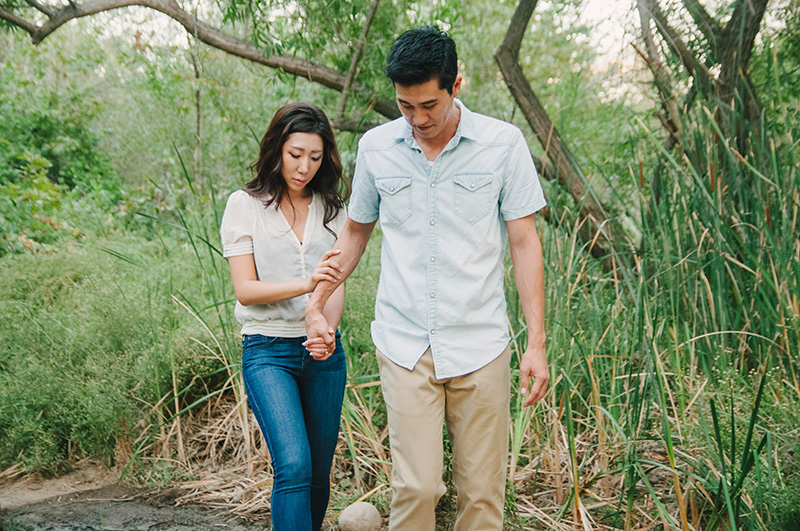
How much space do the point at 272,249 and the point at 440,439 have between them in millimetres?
904

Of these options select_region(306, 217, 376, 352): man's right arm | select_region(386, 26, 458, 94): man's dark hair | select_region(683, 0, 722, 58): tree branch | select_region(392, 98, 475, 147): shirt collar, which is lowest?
select_region(306, 217, 376, 352): man's right arm

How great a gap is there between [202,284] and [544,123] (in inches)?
113

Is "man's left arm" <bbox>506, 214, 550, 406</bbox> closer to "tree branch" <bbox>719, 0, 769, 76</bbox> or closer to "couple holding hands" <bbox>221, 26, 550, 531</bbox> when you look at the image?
"couple holding hands" <bbox>221, 26, 550, 531</bbox>

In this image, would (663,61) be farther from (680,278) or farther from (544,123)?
(680,278)

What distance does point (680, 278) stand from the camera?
336cm

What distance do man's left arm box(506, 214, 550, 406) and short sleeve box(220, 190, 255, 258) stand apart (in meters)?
0.91

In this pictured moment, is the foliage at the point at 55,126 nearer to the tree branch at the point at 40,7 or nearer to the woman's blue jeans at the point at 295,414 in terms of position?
the tree branch at the point at 40,7

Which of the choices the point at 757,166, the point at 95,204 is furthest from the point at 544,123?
the point at 95,204

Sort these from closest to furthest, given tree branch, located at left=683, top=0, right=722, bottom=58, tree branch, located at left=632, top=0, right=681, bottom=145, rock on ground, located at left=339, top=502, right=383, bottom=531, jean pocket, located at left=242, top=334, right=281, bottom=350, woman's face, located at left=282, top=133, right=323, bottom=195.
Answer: jean pocket, located at left=242, top=334, right=281, bottom=350
woman's face, located at left=282, top=133, right=323, bottom=195
rock on ground, located at left=339, top=502, right=383, bottom=531
tree branch, located at left=632, top=0, right=681, bottom=145
tree branch, located at left=683, top=0, right=722, bottom=58

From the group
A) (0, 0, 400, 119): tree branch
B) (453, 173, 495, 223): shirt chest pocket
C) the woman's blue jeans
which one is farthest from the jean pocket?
(0, 0, 400, 119): tree branch

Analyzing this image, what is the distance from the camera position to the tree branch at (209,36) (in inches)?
203

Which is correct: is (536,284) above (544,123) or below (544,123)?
below

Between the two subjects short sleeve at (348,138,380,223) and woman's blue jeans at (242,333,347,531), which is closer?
woman's blue jeans at (242,333,347,531)

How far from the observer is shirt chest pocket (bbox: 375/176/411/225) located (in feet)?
7.19
